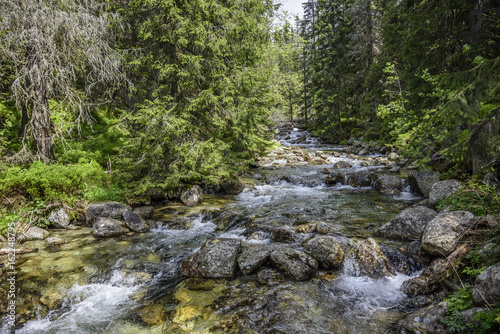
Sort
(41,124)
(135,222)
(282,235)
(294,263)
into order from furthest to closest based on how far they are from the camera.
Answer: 1. (41,124)
2. (135,222)
3. (282,235)
4. (294,263)

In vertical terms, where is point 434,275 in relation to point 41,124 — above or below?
below

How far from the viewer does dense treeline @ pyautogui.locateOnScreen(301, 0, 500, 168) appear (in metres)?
4.14

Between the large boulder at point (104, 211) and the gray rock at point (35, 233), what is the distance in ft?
3.46

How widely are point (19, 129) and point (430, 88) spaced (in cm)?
1664

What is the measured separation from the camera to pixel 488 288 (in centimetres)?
302

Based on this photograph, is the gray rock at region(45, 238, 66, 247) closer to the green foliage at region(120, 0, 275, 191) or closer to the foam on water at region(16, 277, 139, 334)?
the foam on water at region(16, 277, 139, 334)

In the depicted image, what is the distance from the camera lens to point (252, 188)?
11.7 metres

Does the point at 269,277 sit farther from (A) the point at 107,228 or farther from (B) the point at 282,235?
(A) the point at 107,228

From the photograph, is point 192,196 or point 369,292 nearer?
point 369,292

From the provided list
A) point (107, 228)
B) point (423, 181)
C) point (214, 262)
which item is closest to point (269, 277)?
point (214, 262)

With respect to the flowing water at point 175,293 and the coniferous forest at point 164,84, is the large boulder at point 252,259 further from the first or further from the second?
the coniferous forest at point 164,84

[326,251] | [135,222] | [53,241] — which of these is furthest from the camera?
[135,222]

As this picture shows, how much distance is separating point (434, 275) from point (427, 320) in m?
1.03

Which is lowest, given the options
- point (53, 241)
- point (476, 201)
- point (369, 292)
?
point (369, 292)
